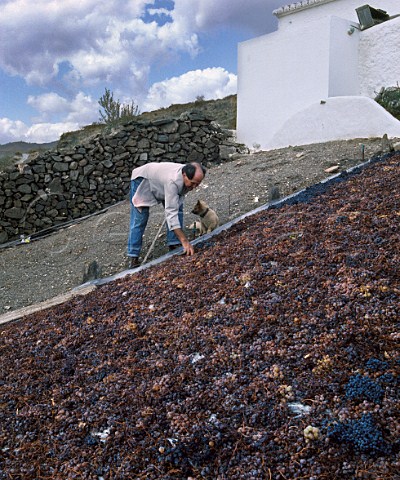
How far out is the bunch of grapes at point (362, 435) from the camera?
4.95 feet

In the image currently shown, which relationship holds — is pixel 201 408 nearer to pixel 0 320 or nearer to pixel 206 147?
pixel 0 320

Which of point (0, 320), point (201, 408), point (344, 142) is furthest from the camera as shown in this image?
point (344, 142)

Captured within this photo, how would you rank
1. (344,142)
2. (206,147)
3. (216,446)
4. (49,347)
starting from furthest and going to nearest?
1. (206,147)
2. (344,142)
3. (49,347)
4. (216,446)

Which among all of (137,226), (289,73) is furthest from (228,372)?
(289,73)

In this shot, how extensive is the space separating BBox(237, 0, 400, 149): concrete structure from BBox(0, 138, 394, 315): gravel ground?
2.87 feet

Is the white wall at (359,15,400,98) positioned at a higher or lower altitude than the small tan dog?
higher

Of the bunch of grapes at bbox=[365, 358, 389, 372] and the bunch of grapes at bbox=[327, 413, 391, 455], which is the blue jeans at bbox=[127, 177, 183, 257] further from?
the bunch of grapes at bbox=[327, 413, 391, 455]

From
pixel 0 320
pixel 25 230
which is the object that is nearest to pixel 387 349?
pixel 0 320

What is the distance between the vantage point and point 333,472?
4.82 ft

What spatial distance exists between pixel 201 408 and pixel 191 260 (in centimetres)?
213

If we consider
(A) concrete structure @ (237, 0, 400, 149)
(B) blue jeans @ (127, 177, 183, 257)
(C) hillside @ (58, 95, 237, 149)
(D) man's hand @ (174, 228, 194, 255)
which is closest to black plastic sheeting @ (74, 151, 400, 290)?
(D) man's hand @ (174, 228, 194, 255)

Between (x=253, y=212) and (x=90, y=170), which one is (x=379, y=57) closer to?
(x=90, y=170)

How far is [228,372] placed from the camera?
6.95 feet

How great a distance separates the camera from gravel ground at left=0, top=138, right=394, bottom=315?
5.85m
